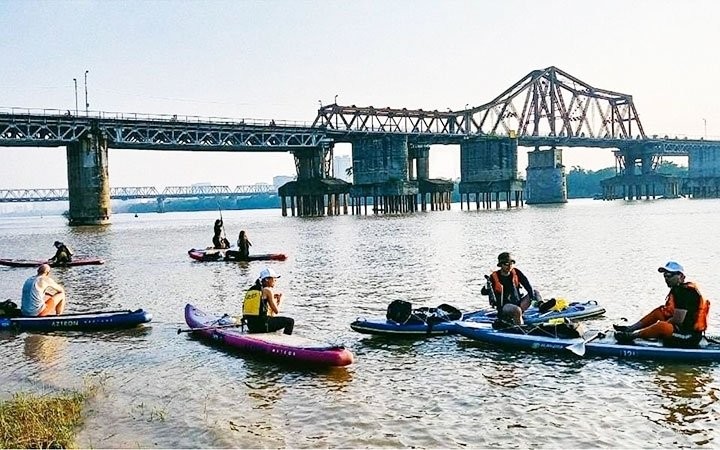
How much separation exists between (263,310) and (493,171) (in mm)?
130314

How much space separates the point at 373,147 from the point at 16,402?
390 feet

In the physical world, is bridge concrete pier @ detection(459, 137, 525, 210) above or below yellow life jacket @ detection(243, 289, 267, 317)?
above

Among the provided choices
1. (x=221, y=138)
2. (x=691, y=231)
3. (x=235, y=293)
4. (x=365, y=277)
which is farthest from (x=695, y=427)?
(x=221, y=138)

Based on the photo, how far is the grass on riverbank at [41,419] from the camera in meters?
9.91

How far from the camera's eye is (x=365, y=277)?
3136 centimetres

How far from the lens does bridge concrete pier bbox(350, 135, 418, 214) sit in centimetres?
12481

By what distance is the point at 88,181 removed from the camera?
90.5 m

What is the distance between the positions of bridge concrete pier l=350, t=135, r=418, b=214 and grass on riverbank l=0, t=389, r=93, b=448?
11194cm

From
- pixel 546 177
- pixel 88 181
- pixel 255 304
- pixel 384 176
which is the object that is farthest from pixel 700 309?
pixel 546 177

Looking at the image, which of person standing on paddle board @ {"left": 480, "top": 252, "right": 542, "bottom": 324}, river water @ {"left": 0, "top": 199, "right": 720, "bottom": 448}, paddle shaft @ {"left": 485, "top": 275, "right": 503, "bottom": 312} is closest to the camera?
river water @ {"left": 0, "top": 199, "right": 720, "bottom": 448}

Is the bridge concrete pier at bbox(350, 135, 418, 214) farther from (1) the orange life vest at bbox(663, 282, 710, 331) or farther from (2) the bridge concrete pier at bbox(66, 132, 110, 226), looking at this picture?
(1) the orange life vest at bbox(663, 282, 710, 331)

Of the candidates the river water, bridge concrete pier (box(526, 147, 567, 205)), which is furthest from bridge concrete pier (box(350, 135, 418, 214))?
the river water

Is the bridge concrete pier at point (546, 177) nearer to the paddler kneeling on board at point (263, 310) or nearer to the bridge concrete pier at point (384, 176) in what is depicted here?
the bridge concrete pier at point (384, 176)

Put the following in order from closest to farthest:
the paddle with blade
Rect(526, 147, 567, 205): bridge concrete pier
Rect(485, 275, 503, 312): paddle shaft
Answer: the paddle with blade, Rect(485, 275, 503, 312): paddle shaft, Rect(526, 147, 567, 205): bridge concrete pier
